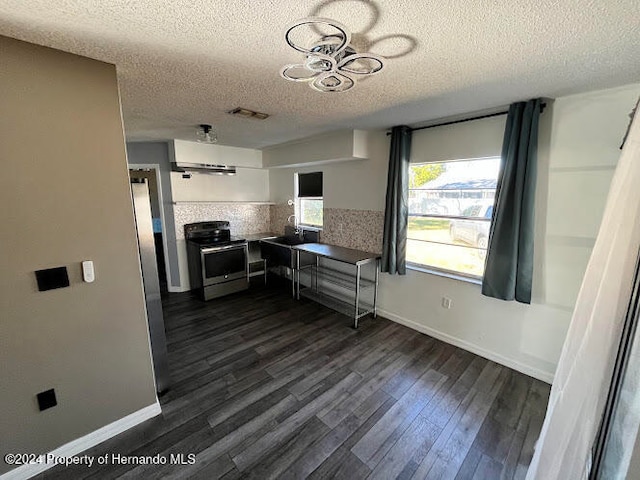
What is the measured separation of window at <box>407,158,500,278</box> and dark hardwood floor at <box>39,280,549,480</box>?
0.94 m

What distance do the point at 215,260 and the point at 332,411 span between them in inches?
110

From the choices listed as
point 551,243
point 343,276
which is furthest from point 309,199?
point 551,243

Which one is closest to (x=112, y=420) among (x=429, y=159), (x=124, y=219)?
(x=124, y=219)

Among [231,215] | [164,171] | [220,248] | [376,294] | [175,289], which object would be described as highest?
[164,171]

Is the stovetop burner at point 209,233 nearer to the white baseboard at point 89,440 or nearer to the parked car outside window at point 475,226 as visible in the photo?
the white baseboard at point 89,440

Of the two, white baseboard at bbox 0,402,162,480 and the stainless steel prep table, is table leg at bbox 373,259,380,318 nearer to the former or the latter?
the stainless steel prep table

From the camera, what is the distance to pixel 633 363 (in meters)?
0.85

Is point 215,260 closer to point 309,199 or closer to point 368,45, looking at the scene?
point 309,199

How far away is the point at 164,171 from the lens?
13.2ft

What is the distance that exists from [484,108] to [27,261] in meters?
3.46

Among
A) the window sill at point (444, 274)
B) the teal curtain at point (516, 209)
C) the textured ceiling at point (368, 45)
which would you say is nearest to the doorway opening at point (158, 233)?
the textured ceiling at point (368, 45)

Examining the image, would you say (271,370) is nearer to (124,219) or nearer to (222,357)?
(222,357)

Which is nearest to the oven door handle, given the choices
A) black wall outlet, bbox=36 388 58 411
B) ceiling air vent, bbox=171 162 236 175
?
ceiling air vent, bbox=171 162 236 175

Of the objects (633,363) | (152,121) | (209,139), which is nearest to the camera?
(633,363)
